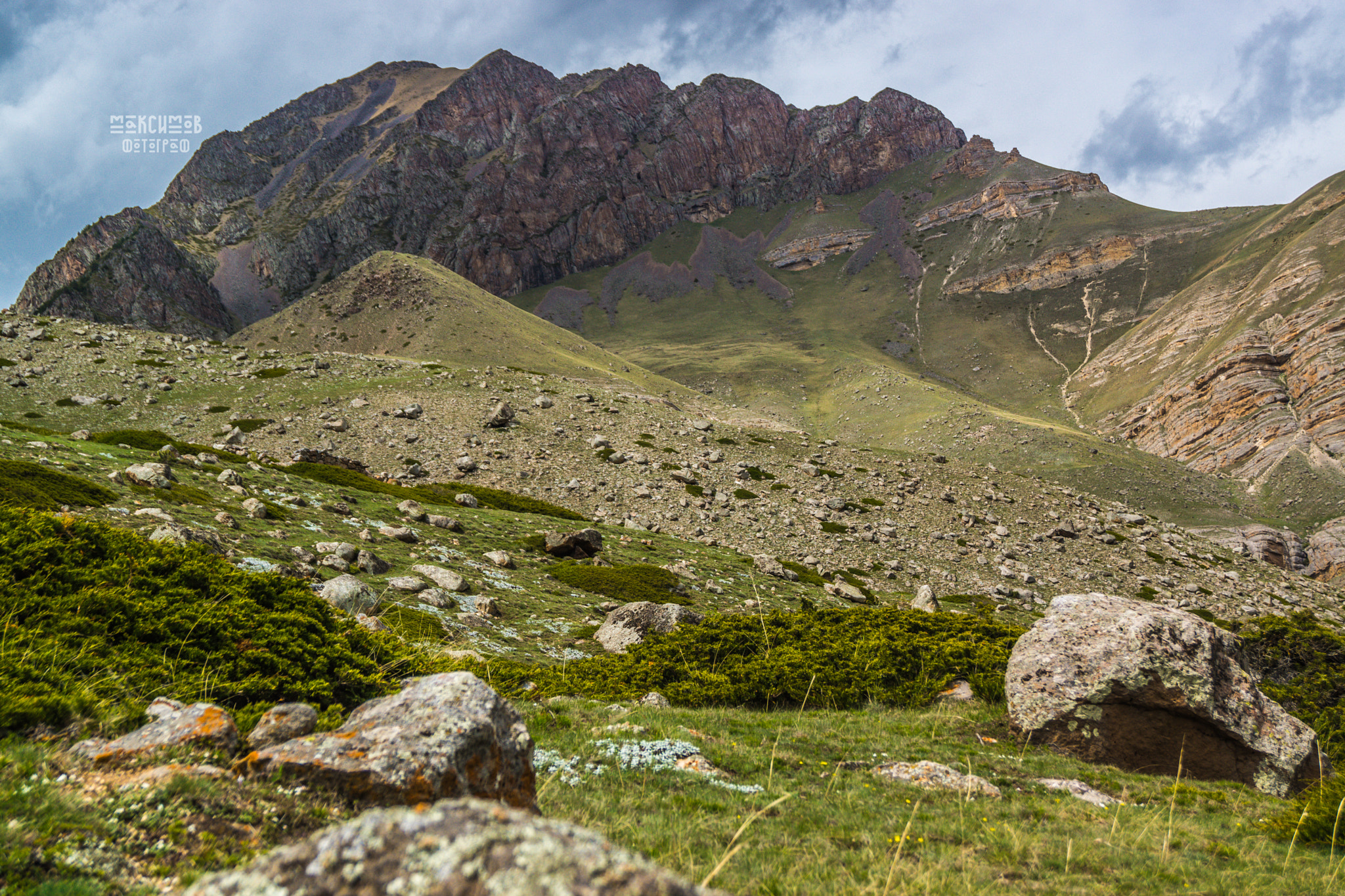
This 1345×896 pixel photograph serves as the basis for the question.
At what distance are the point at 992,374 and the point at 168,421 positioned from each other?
515 ft

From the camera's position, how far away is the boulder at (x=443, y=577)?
1920cm

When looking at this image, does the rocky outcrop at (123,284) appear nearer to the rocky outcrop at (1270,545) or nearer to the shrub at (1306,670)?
the shrub at (1306,670)

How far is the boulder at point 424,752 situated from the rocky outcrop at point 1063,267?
20638 centimetres

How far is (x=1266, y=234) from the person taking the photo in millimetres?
126688

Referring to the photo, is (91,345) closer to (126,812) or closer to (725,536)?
(725,536)

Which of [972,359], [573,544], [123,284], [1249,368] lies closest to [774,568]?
[573,544]

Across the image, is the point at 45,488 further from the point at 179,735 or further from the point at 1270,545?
the point at 1270,545

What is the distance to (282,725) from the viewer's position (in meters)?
5.97

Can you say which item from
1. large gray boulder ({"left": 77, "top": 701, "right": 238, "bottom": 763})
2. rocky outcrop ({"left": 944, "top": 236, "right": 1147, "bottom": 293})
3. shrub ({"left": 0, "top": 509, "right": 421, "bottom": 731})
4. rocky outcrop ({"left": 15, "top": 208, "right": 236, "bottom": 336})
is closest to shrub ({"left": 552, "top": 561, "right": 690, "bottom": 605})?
shrub ({"left": 0, "top": 509, "right": 421, "bottom": 731})

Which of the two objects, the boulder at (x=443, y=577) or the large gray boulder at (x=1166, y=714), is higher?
the large gray boulder at (x=1166, y=714)

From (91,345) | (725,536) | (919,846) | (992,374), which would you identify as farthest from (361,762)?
(992,374)

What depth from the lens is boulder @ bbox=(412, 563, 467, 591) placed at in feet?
63.0

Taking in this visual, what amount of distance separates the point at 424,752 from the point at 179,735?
2.20 metres

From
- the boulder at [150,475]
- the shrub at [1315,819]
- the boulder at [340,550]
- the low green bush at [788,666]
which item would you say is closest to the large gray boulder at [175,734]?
the low green bush at [788,666]
